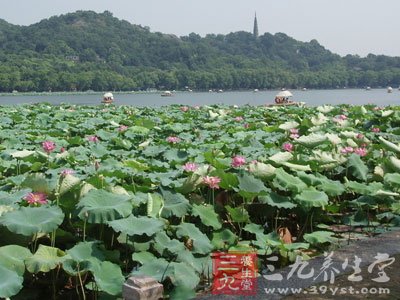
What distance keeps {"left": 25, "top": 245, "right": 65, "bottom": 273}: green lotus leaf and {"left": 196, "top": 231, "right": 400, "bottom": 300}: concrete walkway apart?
59cm

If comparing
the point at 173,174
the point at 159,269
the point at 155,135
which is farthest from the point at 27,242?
the point at 155,135

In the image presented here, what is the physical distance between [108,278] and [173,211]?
1.85 feet

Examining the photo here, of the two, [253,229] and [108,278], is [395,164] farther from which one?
[108,278]

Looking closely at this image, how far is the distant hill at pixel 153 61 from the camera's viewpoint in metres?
78.5

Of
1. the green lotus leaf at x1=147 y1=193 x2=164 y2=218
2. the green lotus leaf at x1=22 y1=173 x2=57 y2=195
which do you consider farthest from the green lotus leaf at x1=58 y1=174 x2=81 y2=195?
the green lotus leaf at x1=147 y1=193 x2=164 y2=218

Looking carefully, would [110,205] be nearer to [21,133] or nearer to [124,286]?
[124,286]

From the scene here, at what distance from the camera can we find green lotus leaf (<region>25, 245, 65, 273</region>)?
1.96 metres

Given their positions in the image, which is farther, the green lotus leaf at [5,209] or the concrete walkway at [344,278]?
the green lotus leaf at [5,209]

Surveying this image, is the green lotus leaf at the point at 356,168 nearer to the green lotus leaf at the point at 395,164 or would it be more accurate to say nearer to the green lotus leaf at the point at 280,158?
the green lotus leaf at the point at 395,164

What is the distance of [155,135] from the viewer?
6094 millimetres

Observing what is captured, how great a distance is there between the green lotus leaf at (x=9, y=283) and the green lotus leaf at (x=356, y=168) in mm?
2482

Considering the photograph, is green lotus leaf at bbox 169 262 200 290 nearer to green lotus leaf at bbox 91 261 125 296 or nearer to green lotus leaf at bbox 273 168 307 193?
green lotus leaf at bbox 91 261 125 296

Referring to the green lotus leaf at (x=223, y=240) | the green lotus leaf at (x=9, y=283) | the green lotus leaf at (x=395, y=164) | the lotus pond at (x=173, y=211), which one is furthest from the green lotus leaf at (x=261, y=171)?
the green lotus leaf at (x=9, y=283)

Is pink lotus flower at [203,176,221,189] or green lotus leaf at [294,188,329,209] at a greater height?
pink lotus flower at [203,176,221,189]
